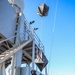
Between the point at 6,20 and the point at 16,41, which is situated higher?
the point at 6,20

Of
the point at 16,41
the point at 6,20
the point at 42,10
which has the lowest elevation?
the point at 16,41

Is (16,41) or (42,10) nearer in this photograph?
(42,10)

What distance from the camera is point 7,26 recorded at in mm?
12633

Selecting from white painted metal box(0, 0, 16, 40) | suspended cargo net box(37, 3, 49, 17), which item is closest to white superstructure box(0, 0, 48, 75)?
white painted metal box(0, 0, 16, 40)

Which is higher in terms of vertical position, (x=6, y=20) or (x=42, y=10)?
(x=42, y=10)

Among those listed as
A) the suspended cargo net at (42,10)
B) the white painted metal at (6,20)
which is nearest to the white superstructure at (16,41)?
the white painted metal at (6,20)

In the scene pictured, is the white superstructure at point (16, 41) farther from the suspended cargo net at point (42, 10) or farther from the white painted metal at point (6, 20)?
the suspended cargo net at point (42, 10)

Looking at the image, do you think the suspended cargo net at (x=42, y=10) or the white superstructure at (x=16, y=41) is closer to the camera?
the suspended cargo net at (x=42, y=10)

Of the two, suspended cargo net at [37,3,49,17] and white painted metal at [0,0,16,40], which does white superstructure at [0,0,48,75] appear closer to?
white painted metal at [0,0,16,40]

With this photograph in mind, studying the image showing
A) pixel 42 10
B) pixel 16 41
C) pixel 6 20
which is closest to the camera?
pixel 42 10

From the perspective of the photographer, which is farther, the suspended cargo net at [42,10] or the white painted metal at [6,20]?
the white painted metal at [6,20]

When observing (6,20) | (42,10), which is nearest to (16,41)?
(6,20)

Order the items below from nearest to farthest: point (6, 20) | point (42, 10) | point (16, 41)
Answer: point (42, 10), point (6, 20), point (16, 41)

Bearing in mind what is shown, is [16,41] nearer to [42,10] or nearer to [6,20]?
[6,20]
